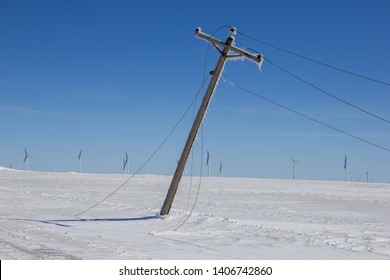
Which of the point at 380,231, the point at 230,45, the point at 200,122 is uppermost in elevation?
the point at 230,45

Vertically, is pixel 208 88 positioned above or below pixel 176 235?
above

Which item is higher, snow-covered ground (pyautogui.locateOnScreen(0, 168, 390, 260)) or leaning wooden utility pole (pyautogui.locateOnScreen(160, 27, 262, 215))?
leaning wooden utility pole (pyautogui.locateOnScreen(160, 27, 262, 215))

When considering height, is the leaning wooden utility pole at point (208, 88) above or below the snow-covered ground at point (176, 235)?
above

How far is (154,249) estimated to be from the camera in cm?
1137

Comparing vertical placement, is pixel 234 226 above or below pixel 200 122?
below

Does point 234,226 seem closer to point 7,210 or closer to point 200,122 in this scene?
point 200,122

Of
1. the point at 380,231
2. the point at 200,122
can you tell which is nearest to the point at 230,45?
the point at 200,122

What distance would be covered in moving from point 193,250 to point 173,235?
2.54 m

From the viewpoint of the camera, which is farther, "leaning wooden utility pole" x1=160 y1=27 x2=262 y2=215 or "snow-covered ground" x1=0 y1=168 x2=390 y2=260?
"leaning wooden utility pole" x1=160 y1=27 x2=262 y2=215

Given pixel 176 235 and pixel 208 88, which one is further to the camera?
pixel 208 88

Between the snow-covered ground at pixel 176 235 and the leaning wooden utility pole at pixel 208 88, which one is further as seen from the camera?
the leaning wooden utility pole at pixel 208 88
